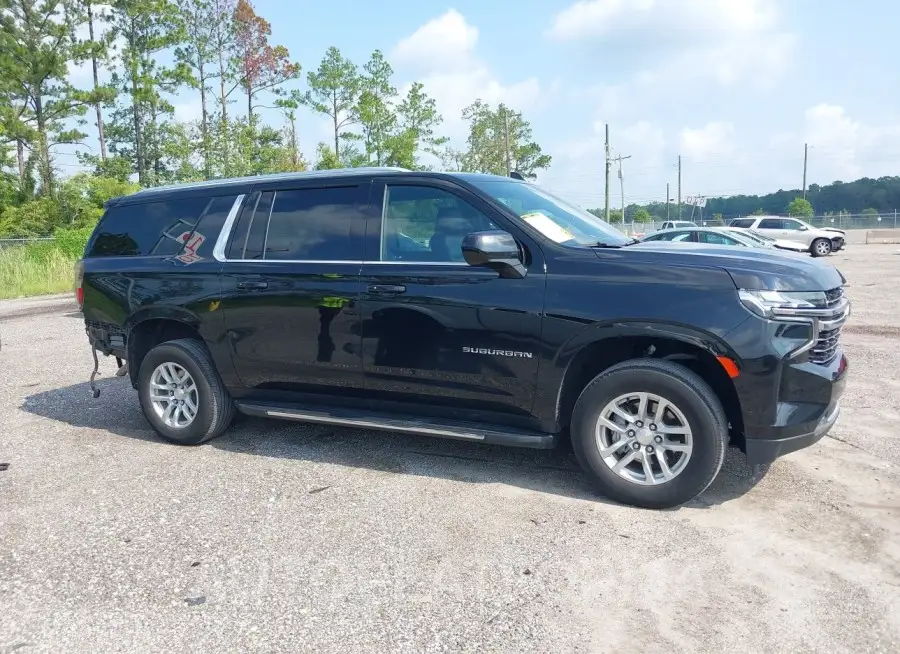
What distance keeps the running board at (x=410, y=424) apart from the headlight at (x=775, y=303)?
1.36 metres

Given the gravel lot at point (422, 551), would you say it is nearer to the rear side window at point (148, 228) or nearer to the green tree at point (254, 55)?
the rear side window at point (148, 228)

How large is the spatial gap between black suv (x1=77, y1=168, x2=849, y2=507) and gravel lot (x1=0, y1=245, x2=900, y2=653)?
391 mm

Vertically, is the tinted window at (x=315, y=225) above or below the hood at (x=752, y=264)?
above

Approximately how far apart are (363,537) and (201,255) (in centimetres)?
266

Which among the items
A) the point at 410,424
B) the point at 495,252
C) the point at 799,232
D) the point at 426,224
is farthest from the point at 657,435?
the point at 799,232

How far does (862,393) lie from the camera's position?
21.0ft

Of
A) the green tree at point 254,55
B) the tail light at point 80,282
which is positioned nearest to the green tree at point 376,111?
the green tree at point 254,55

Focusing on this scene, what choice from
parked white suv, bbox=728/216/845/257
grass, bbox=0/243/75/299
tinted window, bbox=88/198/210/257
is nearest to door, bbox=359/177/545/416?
tinted window, bbox=88/198/210/257

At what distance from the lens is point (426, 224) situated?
179 inches

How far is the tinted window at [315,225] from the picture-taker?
4.75m

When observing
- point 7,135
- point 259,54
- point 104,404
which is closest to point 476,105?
point 259,54

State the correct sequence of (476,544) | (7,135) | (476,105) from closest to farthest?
1. (476,544)
2. (7,135)
3. (476,105)

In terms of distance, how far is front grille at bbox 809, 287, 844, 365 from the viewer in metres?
3.74

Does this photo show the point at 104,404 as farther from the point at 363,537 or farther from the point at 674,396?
the point at 674,396
